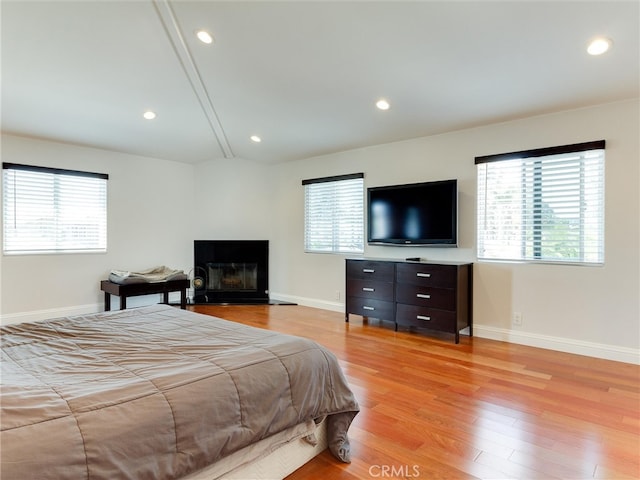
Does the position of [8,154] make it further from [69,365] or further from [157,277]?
[69,365]

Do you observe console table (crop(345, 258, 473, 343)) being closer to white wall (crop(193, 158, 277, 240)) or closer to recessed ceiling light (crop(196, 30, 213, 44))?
white wall (crop(193, 158, 277, 240))

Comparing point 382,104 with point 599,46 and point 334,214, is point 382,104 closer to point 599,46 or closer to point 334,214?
point 599,46

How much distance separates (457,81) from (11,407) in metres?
3.61

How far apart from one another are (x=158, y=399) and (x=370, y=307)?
11.8 feet

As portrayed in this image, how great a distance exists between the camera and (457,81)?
3305 millimetres

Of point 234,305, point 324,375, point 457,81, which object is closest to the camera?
point 324,375

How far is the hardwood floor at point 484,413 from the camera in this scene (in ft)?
6.10

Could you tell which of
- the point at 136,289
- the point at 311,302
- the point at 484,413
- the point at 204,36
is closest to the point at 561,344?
the point at 484,413

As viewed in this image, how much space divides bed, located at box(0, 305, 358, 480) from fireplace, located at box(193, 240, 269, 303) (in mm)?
4007

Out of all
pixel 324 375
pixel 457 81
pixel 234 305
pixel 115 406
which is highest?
pixel 457 81

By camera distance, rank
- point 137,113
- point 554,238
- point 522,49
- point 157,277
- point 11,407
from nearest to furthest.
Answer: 1. point 11,407
2. point 522,49
3. point 554,238
4. point 137,113
5. point 157,277

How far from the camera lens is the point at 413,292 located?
14.0 feet

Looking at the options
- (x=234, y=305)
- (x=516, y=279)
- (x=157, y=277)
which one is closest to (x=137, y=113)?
(x=157, y=277)

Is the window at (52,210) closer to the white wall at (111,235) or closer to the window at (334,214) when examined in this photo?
the white wall at (111,235)
